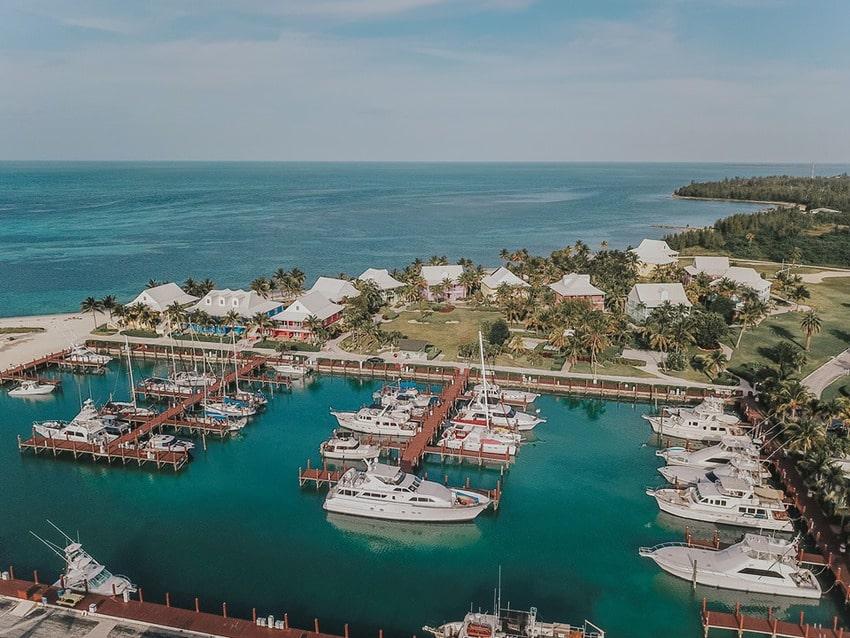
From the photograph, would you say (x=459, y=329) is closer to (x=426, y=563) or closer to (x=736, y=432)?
(x=736, y=432)

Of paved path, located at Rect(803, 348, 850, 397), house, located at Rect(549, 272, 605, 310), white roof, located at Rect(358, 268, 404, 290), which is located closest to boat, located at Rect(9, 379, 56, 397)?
white roof, located at Rect(358, 268, 404, 290)

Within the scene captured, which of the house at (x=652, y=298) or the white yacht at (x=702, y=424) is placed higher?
the house at (x=652, y=298)

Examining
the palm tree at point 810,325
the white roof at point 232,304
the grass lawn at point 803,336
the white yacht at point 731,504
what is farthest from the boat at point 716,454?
the white roof at point 232,304

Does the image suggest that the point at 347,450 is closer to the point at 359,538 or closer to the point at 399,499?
the point at 399,499

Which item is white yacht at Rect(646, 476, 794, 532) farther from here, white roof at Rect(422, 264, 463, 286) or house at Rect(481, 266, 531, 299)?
white roof at Rect(422, 264, 463, 286)

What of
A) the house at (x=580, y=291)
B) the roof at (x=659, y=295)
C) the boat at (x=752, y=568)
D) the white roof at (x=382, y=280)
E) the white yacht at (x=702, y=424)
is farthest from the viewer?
the white roof at (x=382, y=280)

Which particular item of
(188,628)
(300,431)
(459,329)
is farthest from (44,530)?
(459,329)

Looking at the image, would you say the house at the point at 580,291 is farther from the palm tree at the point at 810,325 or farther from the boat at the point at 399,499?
the boat at the point at 399,499
